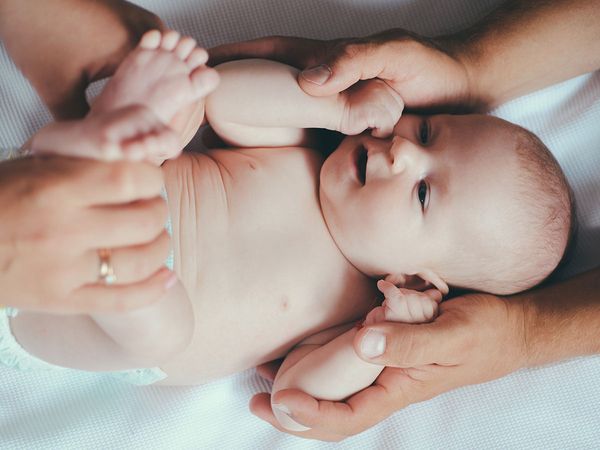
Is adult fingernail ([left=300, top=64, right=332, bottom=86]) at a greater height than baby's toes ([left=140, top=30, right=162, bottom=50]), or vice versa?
baby's toes ([left=140, top=30, right=162, bottom=50])

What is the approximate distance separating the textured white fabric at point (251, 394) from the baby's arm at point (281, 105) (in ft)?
1.20

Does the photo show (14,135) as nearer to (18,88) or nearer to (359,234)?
(18,88)

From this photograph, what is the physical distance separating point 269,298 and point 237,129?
0.40m

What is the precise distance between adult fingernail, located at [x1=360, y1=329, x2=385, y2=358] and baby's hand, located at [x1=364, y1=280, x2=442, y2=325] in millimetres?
60

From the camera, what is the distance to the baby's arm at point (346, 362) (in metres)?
1.33

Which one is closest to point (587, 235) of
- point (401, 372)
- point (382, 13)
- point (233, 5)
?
point (401, 372)

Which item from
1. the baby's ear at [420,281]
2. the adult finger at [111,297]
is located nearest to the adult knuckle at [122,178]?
the adult finger at [111,297]

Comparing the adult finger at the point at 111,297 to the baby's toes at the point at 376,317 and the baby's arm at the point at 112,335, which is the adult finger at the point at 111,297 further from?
the baby's toes at the point at 376,317

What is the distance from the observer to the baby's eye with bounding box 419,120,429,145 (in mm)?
1450

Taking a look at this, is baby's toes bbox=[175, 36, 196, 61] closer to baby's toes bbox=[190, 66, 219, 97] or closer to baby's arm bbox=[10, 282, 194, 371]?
baby's toes bbox=[190, 66, 219, 97]

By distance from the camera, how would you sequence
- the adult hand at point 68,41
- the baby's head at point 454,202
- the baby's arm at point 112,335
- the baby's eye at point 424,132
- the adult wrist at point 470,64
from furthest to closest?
the adult wrist at point 470,64, the baby's eye at point 424,132, the baby's head at point 454,202, the adult hand at point 68,41, the baby's arm at point 112,335

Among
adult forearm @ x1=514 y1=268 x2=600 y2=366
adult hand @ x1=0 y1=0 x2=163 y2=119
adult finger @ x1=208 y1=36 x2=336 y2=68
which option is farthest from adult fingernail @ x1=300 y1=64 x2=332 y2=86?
adult forearm @ x1=514 y1=268 x2=600 y2=366

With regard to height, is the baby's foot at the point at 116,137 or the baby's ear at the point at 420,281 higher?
the baby's foot at the point at 116,137

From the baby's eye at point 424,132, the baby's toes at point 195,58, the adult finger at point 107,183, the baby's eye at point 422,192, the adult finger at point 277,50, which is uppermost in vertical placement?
the baby's toes at point 195,58
